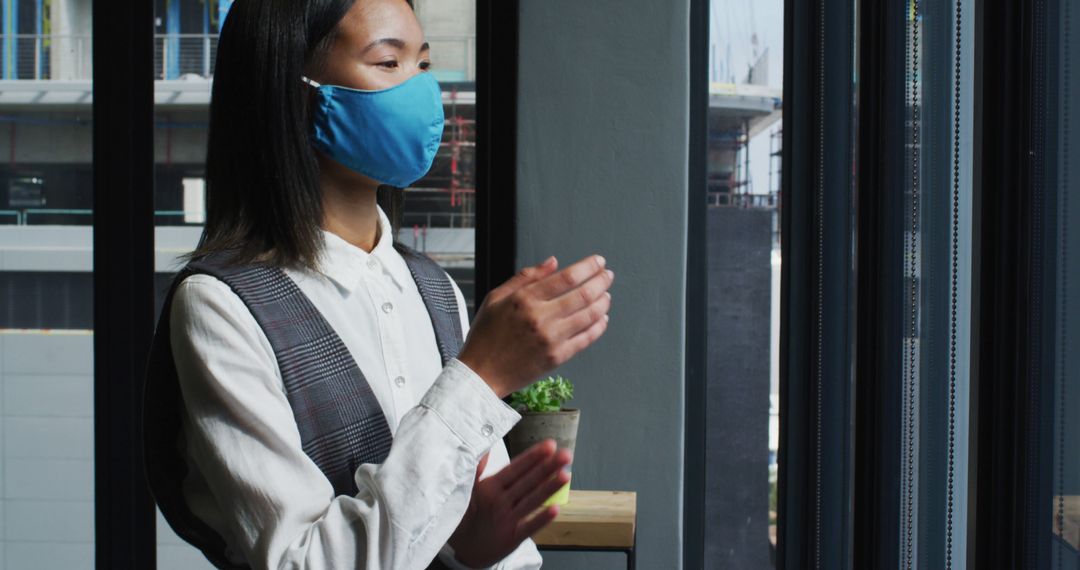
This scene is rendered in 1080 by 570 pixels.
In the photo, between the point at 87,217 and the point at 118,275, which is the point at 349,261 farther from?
the point at 87,217

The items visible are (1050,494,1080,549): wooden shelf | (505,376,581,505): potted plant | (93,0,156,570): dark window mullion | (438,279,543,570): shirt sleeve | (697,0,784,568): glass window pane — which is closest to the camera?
(1050,494,1080,549): wooden shelf

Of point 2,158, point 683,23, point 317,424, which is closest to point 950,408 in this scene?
point 317,424

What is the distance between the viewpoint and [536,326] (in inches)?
32.4

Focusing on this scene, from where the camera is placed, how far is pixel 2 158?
273cm

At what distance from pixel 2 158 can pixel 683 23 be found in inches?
73.6

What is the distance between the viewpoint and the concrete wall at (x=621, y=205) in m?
2.45

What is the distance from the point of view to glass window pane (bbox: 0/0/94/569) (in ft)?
8.79

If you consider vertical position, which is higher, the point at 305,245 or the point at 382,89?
the point at 382,89

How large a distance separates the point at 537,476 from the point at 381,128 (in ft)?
1.41

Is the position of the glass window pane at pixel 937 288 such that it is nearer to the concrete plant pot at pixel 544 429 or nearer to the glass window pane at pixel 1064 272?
the glass window pane at pixel 1064 272

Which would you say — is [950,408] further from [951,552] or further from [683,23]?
[683,23]

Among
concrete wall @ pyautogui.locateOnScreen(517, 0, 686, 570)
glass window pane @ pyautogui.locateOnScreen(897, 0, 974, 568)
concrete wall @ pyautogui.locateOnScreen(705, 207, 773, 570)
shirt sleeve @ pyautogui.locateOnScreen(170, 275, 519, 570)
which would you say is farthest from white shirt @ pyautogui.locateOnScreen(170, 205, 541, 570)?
concrete wall @ pyautogui.locateOnScreen(705, 207, 773, 570)

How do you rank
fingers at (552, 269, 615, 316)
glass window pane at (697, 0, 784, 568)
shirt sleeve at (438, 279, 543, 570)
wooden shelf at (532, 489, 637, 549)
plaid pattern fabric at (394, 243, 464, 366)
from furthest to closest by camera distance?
glass window pane at (697, 0, 784, 568) → wooden shelf at (532, 489, 637, 549) → plaid pattern fabric at (394, 243, 464, 366) → shirt sleeve at (438, 279, 543, 570) → fingers at (552, 269, 615, 316)

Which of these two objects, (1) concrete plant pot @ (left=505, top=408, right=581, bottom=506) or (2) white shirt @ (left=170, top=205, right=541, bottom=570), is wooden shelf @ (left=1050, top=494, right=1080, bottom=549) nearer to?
(2) white shirt @ (left=170, top=205, right=541, bottom=570)
